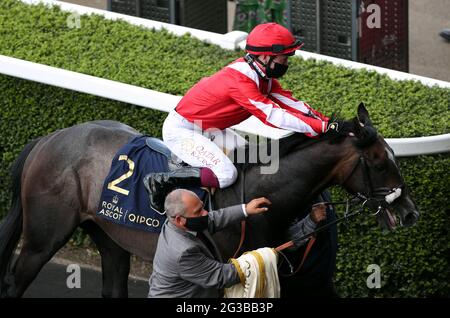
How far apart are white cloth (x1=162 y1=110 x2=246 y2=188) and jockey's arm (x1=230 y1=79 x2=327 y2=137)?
43cm

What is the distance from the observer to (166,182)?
865 cm

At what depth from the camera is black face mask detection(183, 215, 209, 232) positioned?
783cm

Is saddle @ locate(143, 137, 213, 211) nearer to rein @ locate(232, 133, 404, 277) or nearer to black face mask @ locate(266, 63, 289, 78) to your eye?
rein @ locate(232, 133, 404, 277)

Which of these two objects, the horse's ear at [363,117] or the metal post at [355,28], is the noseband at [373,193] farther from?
the metal post at [355,28]

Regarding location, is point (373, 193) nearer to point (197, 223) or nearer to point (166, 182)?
point (197, 223)

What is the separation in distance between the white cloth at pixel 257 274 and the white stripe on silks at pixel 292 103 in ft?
3.29

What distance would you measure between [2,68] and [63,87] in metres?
0.59

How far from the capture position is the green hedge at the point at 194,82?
991cm

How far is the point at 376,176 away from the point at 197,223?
1209 mm

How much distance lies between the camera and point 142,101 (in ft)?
34.6

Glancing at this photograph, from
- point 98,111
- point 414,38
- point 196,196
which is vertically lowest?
point 414,38

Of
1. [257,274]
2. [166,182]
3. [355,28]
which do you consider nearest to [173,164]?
[166,182]
